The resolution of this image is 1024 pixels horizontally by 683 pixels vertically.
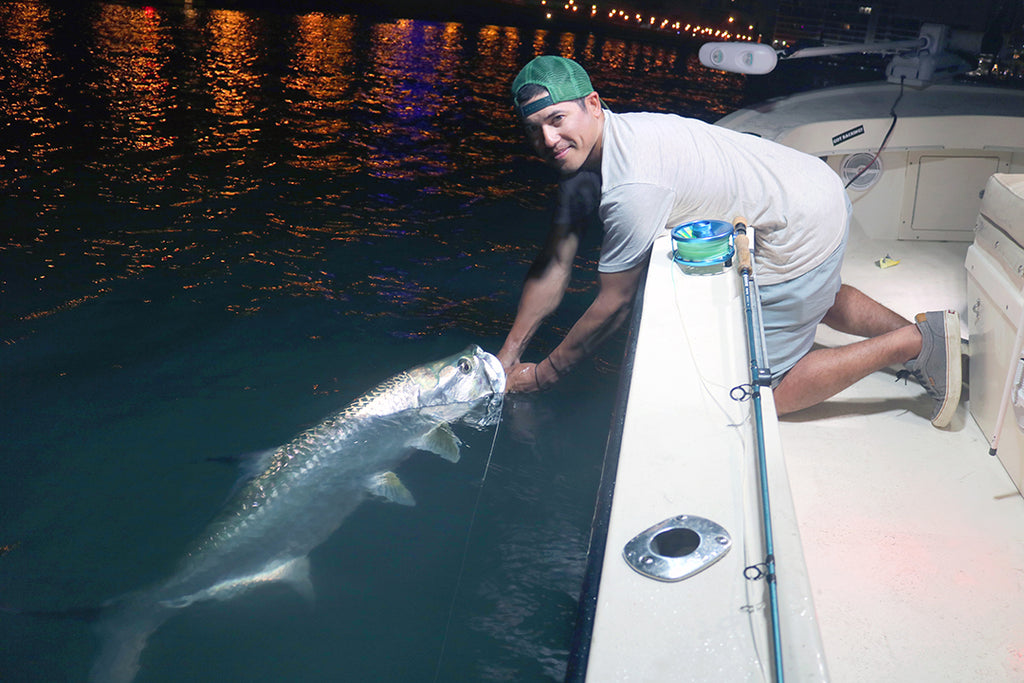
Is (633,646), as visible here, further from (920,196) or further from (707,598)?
(920,196)

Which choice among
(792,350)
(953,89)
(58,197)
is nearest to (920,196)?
(953,89)

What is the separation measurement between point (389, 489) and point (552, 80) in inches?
80.2

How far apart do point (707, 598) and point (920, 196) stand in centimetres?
525

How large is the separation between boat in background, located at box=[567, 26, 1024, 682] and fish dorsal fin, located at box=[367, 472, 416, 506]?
151 cm

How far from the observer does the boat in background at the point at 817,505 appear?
5.25ft

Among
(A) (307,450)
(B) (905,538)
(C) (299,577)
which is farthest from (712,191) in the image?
(C) (299,577)

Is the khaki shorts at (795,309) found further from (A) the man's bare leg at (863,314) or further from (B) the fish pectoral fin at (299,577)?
(B) the fish pectoral fin at (299,577)

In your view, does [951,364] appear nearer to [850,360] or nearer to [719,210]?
[850,360]

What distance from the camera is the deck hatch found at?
171 cm

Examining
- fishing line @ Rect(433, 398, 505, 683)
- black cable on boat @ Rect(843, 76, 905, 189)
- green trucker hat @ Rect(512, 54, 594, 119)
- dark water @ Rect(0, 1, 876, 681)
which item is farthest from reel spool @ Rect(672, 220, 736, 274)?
black cable on boat @ Rect(843, 76, 905, 189)

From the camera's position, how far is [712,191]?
2.98 m

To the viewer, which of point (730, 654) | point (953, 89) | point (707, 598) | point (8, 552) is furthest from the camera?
point (953, 89)

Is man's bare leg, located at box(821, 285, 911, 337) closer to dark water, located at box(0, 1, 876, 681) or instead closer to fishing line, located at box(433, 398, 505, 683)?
dark water, located at box(0, 1, 876, 681)

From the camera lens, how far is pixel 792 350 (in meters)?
3.40
